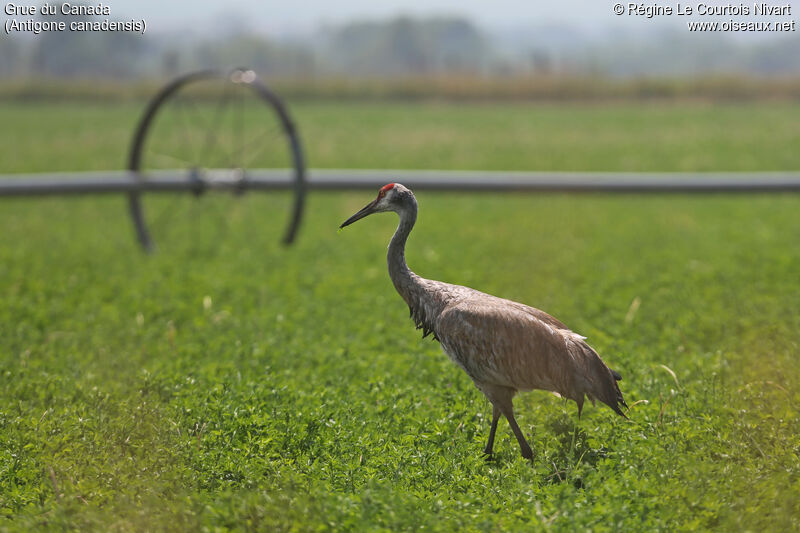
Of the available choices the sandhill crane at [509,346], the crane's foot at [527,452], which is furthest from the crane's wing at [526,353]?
the crane's foot at [527,452]

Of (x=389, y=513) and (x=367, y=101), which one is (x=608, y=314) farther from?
(x=367, y=101)

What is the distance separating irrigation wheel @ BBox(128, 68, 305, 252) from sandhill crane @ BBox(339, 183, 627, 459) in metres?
7.55

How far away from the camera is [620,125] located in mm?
34781

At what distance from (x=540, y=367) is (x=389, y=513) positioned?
1.18 meters

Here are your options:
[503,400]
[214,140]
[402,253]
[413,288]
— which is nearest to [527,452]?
[503,400]

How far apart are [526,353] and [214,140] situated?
2189cm

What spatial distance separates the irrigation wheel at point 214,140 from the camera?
40.7 ft

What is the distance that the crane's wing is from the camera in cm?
489

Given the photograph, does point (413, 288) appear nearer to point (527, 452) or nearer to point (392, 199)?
point (392, 199)

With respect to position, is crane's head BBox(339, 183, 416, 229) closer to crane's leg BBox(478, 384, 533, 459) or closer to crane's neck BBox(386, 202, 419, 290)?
crane's neck BBox(386, 202, 419, 290)

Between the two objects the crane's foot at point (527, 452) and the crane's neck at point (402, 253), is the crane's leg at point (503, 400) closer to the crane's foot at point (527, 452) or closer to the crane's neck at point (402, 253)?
the crane's foot at point (527, 452)

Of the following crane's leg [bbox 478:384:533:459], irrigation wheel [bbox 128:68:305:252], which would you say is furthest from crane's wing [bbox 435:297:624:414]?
irrigation wheel [bbox 128:68:305:252]

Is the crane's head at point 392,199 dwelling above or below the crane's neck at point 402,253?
above

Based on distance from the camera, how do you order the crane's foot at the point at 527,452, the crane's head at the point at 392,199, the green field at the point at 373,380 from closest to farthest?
the green field at the point at 373,380, the crane's head at the point at 392,199, the crane's foot at the point at 527,452
